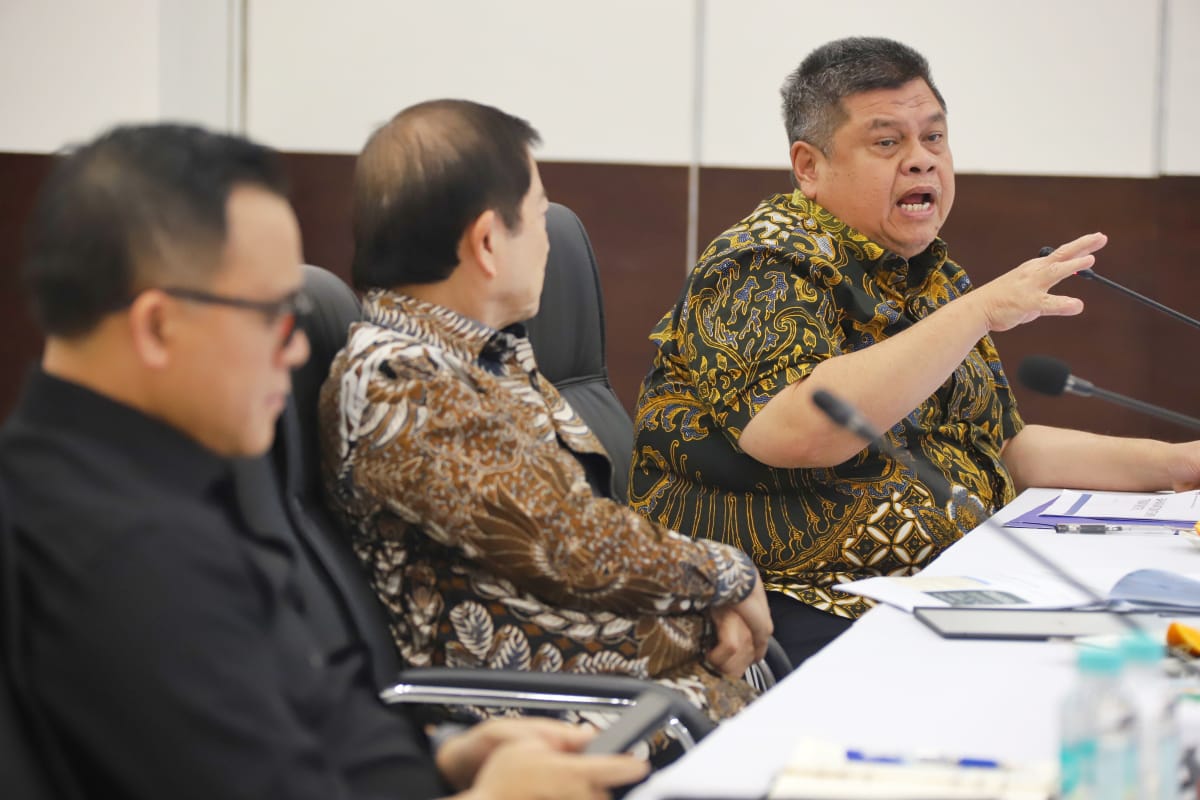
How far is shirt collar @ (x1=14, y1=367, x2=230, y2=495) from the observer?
0.84m

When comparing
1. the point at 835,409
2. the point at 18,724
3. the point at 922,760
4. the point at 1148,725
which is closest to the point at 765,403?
the point at 835,409

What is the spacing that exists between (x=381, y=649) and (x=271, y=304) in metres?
0.61

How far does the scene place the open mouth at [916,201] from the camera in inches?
83.2

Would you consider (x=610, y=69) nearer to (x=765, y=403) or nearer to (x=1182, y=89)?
(x=1182, y=89)

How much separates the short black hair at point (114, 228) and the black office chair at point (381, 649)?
50 centimetres

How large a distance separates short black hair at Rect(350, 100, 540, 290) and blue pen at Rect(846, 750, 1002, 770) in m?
0.81

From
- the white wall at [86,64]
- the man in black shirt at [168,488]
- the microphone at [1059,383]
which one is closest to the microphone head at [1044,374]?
the microphone at [1059,383]

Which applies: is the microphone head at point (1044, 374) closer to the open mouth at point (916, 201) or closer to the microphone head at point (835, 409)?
the microphone head at point (835, 409)

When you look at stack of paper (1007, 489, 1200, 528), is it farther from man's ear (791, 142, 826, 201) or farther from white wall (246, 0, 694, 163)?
white wall (246, 0, 694, 163)

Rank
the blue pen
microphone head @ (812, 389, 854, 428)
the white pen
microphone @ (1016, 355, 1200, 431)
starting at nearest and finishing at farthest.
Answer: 1. the blue pen
2. microphone head @ (812, 389, 854, 428)
3. microphone @ (1016, 355, 1200, 431)
4. the white pen

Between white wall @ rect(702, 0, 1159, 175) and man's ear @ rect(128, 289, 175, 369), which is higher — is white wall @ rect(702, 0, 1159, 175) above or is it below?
above

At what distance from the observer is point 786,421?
1.81 meters

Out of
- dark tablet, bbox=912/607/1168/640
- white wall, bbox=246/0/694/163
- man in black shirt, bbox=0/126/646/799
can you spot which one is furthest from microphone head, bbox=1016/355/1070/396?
white wall, bbox=246/0/694/163

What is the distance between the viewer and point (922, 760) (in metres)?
0.90
